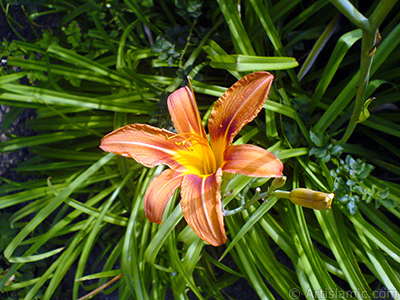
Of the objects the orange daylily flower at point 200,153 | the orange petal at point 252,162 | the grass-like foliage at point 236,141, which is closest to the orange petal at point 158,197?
the orange daylily flower at point 200,153

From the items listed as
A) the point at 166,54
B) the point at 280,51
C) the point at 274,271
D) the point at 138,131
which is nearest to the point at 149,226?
the point at 274,271

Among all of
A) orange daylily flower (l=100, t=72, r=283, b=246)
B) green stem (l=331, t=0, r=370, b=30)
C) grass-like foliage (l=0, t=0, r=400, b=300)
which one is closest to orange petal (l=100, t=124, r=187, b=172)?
orange daylily flower (l=100, t=72, r=283, b=246)

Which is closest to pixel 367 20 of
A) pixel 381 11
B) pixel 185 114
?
pixel 381 11

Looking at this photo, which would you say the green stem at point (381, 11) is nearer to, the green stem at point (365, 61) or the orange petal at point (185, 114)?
the green stem at point (365, 61)

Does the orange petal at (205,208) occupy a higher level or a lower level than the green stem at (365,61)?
lower

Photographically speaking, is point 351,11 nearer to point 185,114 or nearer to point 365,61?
point 365,61

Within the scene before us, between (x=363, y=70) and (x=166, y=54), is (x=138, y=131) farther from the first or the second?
(x=166, y=54)

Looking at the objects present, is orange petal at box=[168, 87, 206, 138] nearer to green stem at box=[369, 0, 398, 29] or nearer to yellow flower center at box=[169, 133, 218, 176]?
yellow flower center at box=[169, 133, 218, 176]
